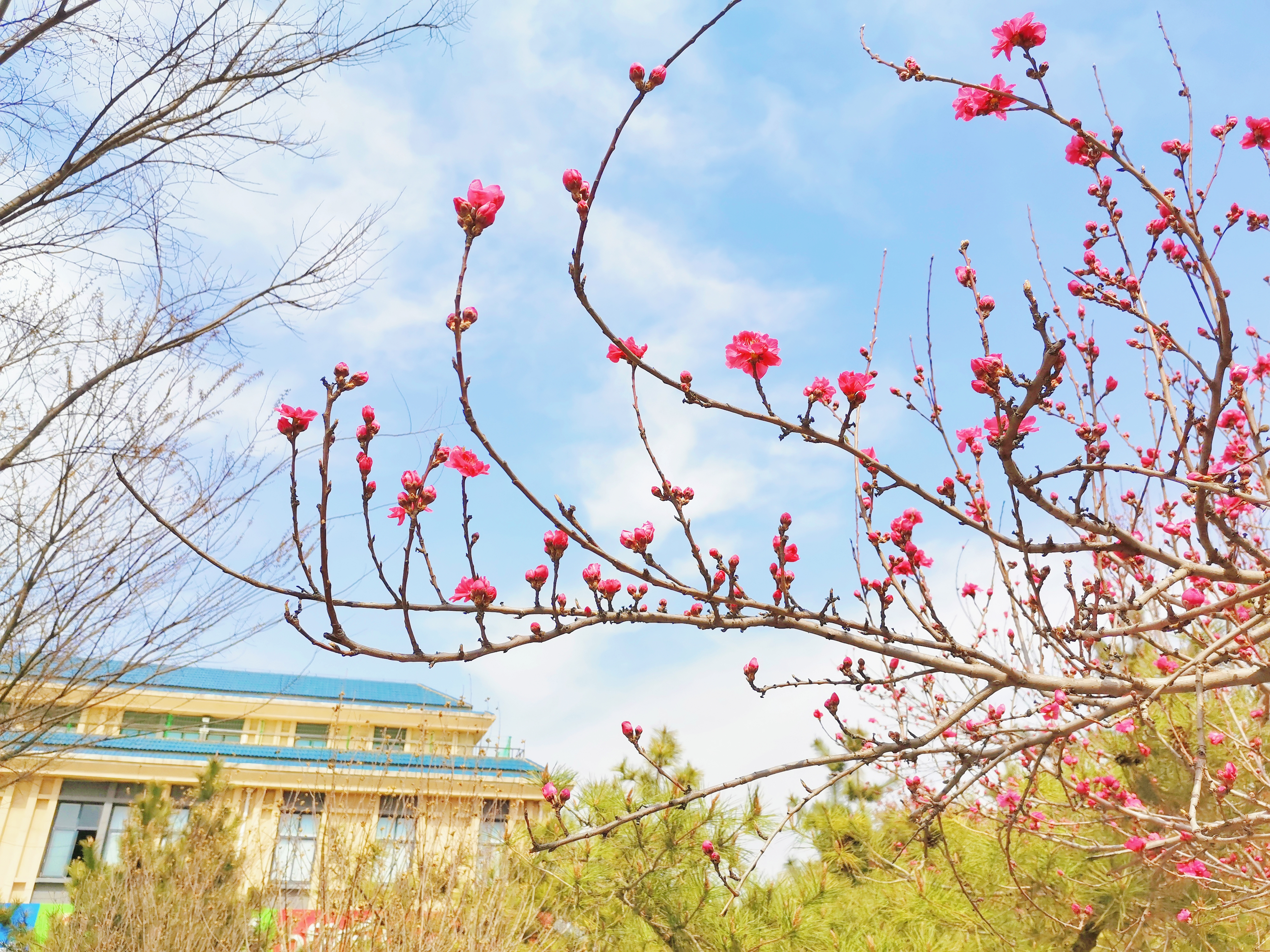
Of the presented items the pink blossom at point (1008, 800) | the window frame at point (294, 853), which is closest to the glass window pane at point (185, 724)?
the window frame at point (294, 853)

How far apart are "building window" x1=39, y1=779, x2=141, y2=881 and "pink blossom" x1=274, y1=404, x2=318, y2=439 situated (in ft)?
51.0

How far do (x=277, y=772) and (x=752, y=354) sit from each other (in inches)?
574

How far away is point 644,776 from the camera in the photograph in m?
6.23

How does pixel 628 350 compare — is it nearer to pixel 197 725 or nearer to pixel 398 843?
pixel 398 843

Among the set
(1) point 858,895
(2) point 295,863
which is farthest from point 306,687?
(1) point 858,895

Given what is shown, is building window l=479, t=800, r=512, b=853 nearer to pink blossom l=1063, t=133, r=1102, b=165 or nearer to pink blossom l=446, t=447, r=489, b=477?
pink blossom l=446, t=447, r=489, b=477

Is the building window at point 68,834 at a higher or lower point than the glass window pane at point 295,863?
higher

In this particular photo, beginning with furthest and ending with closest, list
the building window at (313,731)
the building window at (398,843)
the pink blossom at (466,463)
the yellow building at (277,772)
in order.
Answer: the building window at (313,731)
the yellow building at (277,772)
the building window at (398,843)
the pink blossom at (466,463)

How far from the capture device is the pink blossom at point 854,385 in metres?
1.97

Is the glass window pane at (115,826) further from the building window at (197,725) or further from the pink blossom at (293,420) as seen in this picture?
the pink blossom at (293,420)

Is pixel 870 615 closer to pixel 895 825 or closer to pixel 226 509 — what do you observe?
Answer: pixel 226 509

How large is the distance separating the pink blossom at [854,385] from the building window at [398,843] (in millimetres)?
4593

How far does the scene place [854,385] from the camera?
199cm

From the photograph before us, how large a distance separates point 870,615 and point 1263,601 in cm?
111
